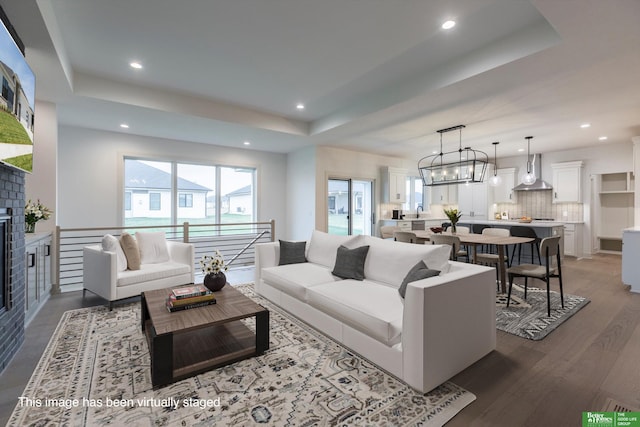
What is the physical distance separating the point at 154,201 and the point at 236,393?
5.24 metres

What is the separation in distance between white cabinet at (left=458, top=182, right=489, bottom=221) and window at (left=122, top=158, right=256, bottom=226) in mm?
6231

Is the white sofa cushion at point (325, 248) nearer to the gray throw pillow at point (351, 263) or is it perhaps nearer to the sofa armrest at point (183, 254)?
the gray throw pillow at point (351, 263)

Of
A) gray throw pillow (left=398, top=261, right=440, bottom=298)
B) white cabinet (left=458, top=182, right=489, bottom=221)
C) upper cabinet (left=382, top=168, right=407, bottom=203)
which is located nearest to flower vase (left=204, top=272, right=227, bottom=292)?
gray throw pillow (left=398, top=261, right=440, bottom=298)

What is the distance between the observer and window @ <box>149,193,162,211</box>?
6035 mm

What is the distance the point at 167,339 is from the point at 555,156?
9.37 m

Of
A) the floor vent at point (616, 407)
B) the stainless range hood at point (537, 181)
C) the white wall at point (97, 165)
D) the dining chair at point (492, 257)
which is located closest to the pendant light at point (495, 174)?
the stainless range hood at point (537, 181)

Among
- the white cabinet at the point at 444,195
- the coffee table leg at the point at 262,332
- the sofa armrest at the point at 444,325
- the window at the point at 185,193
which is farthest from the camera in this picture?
the white cabinet at the point at 444,195

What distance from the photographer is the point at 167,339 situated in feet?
6.60

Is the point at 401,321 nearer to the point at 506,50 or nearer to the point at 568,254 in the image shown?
the point at 506,50

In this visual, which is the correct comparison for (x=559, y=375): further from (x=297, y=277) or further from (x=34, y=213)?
(x=34, y=213)

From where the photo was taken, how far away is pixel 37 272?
3.42m

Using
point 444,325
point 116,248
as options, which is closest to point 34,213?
point 116,248

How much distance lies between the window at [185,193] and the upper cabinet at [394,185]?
3513 millimetres

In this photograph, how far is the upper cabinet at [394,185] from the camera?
7914 millimetres
